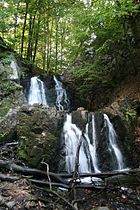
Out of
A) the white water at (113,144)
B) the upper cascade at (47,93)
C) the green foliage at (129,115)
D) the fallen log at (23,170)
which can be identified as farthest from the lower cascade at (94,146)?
the upper cascade at (47,93)

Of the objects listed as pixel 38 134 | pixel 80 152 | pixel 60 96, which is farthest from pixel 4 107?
pixel 60 96

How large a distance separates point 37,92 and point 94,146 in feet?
15.7

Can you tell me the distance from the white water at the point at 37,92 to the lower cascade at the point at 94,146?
359cm

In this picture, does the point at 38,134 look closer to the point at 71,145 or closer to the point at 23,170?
the point at 71,145

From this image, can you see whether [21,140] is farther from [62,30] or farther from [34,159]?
[62,30]

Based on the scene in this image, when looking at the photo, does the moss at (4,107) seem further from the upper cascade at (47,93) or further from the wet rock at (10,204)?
the wet rock at (10,204)

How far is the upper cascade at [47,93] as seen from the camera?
1238cm

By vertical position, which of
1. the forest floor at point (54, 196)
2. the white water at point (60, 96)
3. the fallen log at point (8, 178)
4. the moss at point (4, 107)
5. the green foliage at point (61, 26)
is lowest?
the forest floor at point (54, 196)

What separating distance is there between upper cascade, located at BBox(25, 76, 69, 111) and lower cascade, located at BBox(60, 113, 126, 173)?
358 cm

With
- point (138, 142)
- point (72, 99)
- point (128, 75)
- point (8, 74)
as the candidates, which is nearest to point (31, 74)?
point (72, 99)

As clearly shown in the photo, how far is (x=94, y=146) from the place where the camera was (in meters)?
8.50

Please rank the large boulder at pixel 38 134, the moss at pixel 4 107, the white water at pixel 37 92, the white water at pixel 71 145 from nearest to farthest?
the large boulder at pixel 38 134 → the white water at pixel 71 145 → the moss at pixel 4 107 → the white water at pixel 37 92

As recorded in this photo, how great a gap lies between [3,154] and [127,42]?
606cm

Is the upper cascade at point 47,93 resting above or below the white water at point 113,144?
above
